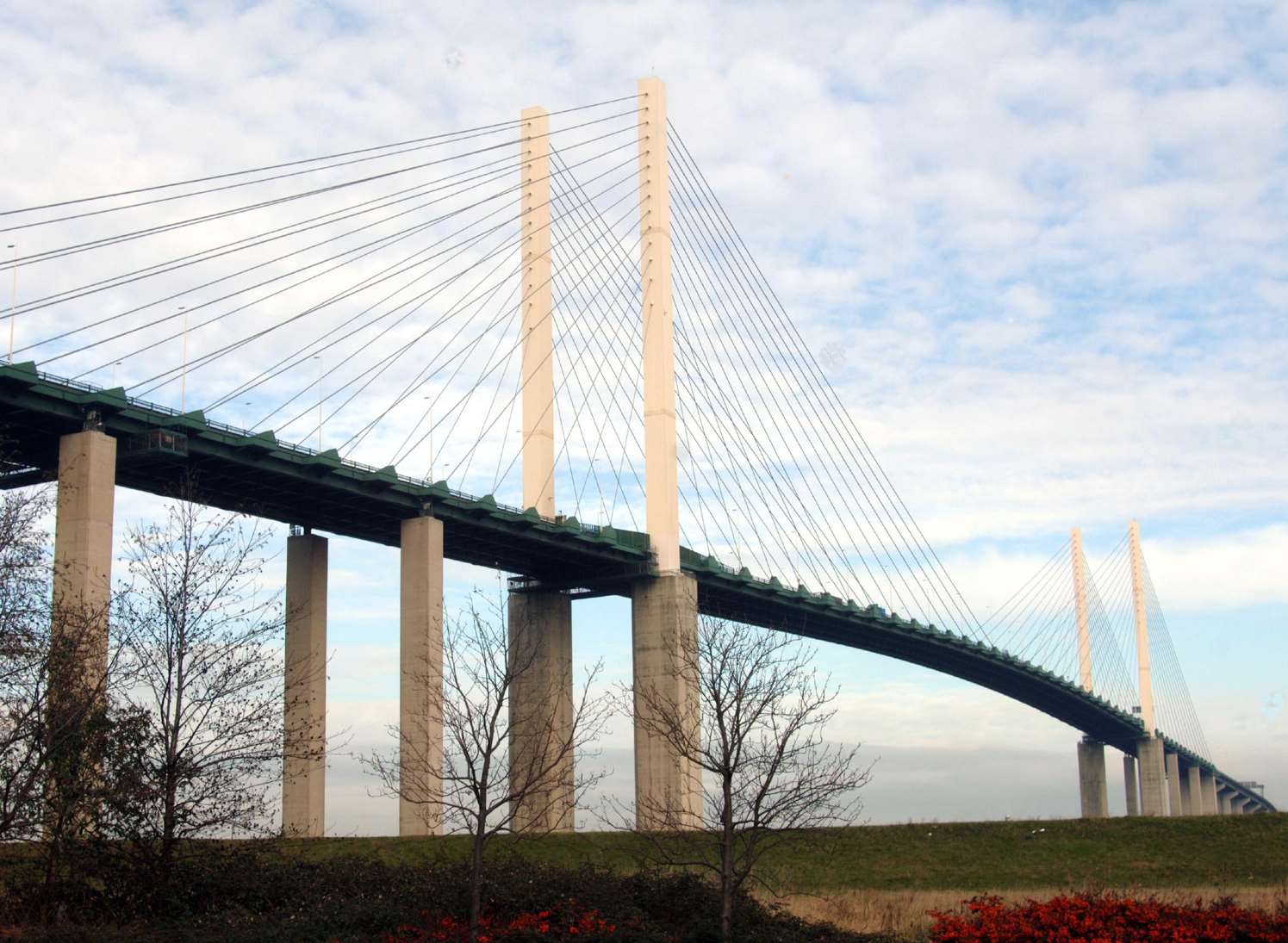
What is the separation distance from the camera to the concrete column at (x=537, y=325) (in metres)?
67.6

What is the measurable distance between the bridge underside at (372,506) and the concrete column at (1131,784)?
55.1 m

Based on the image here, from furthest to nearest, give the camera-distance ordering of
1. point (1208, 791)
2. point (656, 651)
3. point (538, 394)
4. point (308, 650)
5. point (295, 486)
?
point (1208, 791), point (656, 651), point (538, 394), point (308, 650), point (295, 486)

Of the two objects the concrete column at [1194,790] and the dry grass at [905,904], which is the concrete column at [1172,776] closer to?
the concrete column at [1194,790]

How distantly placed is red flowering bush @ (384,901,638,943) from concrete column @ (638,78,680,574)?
48.9 m

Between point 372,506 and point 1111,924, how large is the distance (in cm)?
4478

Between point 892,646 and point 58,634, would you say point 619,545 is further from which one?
point 58,634

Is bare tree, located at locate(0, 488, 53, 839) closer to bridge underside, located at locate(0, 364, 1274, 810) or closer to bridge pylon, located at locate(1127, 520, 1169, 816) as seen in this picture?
bridge underside, located at locate(0, 364, 1274, 810)

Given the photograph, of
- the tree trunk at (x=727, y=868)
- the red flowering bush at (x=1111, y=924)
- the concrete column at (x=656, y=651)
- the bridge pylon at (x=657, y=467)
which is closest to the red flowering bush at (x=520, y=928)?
the tree trunk at (x=727, y=868)

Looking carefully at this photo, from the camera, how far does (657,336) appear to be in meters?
71.0

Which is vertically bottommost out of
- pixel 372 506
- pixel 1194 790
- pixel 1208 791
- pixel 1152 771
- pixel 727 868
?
pixel 1208 791

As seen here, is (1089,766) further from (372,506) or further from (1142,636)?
(372,506)

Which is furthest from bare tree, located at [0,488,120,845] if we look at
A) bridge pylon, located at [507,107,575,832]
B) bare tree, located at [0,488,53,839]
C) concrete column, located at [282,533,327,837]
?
bridge pylon, located at [507,107,575,832]

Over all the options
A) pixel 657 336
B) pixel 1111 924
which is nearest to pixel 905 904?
pixel 1111 924

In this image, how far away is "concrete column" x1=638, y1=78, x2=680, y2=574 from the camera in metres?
70.4
